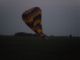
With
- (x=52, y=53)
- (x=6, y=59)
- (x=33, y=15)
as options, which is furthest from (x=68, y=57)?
(x=33, y=15)

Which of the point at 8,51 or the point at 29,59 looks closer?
the point at 29,59

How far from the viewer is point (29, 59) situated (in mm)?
2443

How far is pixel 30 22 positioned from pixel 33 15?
17cm

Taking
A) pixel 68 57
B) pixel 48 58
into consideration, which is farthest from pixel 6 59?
pixel 68 57

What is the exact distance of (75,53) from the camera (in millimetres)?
2672

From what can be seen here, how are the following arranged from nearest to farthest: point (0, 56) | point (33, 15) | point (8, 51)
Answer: point (0, 56), point (8, 51), point (33, 15)

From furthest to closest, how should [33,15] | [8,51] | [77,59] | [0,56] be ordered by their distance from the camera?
1. [33,15]
2. [8,51]
3. [0,56]
4. [77,59]

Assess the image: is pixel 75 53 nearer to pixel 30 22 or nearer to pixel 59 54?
pixel 59 54

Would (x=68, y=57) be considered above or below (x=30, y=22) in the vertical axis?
below

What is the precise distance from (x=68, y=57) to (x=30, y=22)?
3.30 m

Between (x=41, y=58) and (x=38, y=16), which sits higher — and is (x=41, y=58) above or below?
below

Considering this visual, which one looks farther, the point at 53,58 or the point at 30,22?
the point at 30,22

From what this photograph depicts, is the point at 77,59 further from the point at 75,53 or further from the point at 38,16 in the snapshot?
the point at 38,16

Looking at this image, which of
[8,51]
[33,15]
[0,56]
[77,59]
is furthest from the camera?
[33,15]
